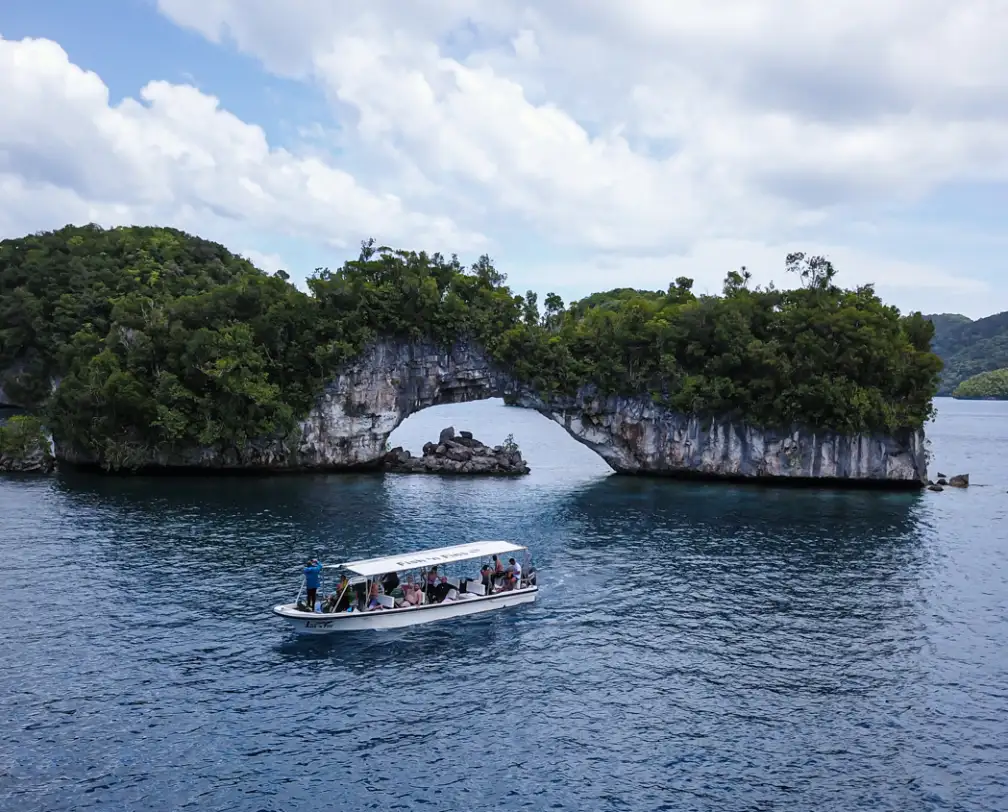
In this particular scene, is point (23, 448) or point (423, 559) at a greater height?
point (23, 448)

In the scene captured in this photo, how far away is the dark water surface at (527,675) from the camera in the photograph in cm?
2067

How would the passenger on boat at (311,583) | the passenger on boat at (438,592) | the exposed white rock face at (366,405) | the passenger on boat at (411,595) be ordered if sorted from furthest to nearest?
1. the exposed white rock face at (366,405)
2. the passenger on boat at (438,592)
3. the passenger on boat at (411,595)
4. the passenger on boat at (311,583)

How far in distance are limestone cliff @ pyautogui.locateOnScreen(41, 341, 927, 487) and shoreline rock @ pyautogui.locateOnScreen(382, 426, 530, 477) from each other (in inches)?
100

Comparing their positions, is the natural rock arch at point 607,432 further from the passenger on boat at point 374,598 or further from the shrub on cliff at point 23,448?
the passenger on boat at point 374,598

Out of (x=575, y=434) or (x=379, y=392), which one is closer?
(x=379, y=392)

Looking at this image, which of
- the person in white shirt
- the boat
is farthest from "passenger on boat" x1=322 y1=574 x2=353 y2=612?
the person in white shirt

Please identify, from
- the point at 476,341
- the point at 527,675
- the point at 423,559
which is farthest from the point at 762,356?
the point at 527,675

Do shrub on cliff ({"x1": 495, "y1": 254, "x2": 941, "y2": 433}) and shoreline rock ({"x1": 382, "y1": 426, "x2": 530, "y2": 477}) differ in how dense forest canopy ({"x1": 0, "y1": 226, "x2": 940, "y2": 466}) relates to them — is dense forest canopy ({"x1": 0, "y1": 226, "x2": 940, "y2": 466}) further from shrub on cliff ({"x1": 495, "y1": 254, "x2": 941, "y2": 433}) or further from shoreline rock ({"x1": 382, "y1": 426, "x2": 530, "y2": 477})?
shoreline rock ({"x1": 382, "y1": 426, "x2": 530, "y2": 477})

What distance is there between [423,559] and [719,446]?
139 ft

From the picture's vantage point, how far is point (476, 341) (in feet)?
236

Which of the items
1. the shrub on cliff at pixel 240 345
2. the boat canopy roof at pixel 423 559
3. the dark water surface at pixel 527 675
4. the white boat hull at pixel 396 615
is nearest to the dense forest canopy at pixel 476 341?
the shrub on cliff at pixel 240 345

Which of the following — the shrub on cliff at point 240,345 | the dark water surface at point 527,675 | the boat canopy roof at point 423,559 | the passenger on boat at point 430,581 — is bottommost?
the dark water surface at point 527,675

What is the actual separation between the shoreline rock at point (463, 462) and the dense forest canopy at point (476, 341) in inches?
336

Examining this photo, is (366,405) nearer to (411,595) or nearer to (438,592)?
(438,592)
